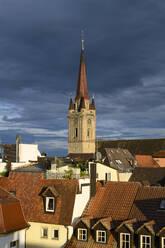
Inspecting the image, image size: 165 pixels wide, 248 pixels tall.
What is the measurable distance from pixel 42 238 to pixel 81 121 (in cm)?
12095

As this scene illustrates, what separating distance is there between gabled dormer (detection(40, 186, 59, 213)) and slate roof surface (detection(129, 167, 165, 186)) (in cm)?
2860

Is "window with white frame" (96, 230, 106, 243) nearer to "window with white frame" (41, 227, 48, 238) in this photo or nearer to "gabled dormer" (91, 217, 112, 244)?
"gabled dormer" (91, 217, 112, 244)

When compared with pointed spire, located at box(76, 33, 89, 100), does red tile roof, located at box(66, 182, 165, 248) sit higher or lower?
lower

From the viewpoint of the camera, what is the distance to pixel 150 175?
5894 cm

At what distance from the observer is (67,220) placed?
94.7 ft

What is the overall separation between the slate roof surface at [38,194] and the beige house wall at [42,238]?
451 millimetres

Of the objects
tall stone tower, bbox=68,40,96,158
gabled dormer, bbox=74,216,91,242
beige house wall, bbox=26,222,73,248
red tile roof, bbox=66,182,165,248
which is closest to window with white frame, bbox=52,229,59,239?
beige house wall, bbox=26,222,73,248

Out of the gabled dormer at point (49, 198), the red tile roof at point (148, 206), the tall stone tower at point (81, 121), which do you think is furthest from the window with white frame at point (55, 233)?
the tall stone tower at point (81, 121)

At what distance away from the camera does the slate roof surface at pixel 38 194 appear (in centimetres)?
2958

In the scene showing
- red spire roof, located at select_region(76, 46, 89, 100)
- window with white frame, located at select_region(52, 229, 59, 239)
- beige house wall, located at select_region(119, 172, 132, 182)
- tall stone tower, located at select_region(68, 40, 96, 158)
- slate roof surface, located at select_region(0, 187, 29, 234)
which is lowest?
window with white frame, located at select_region(52, 229, 59, 239)

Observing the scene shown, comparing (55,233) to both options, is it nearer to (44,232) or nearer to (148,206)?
(44,232)

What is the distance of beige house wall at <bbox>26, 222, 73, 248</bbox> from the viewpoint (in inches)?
1126

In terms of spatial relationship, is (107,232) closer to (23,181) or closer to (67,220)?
(67,220)

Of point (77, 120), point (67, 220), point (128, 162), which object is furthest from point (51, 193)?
point (77, 120)
